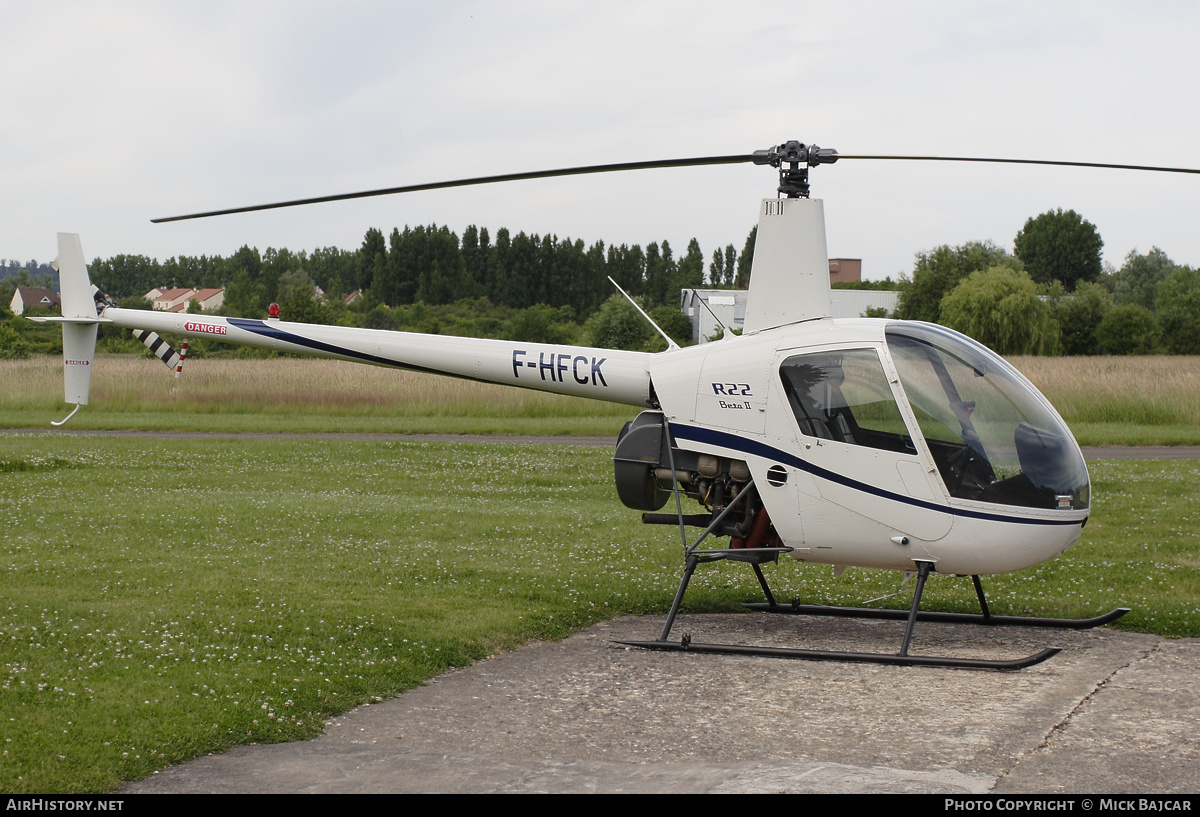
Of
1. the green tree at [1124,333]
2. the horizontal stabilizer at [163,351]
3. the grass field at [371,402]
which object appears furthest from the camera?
the green tree at [1124,333]

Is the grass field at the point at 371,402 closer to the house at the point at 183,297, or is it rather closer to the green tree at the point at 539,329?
the green tree at the point at 539,329

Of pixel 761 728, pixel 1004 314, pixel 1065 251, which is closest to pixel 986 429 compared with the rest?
pixel 761 728

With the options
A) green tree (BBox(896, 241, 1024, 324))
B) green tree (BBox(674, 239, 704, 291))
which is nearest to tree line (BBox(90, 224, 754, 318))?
green tree (BBox(674, 239, 704, 291))

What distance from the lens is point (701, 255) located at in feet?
316

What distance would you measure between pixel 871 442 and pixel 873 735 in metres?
2.27

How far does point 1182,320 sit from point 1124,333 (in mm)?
5671

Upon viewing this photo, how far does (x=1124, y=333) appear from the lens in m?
60.1

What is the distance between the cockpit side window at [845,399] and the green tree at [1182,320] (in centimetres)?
6266

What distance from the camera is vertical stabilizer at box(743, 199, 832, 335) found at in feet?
25.8

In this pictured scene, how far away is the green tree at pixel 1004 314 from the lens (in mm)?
52906

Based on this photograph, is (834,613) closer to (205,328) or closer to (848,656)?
(848,656)

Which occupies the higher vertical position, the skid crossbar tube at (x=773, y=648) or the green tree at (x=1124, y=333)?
the green tree at (x=1124, y=333)

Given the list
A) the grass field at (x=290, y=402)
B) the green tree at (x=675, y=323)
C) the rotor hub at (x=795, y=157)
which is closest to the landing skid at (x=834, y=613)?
the rotor hub at (x=795, y=157)

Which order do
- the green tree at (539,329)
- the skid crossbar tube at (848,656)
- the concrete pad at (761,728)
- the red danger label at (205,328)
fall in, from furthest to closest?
1. the green tree at (539,329)
2. the red danger label at (205,328)
3. the skid crossbar tube at (848,656)
4. the concrete pad at (761,728)
